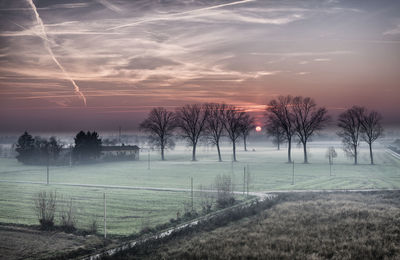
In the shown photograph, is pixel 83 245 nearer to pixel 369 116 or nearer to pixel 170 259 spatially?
pixel 170 259

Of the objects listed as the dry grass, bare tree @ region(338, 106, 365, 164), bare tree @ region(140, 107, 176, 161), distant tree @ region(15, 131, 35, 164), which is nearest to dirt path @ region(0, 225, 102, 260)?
the dry grass

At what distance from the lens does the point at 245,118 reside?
331ft

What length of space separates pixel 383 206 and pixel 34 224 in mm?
26929

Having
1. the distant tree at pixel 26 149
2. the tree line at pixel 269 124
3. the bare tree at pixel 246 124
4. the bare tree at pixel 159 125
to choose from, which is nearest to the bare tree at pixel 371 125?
the tree line at pixel 269 124

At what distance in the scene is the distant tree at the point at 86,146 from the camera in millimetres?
86438

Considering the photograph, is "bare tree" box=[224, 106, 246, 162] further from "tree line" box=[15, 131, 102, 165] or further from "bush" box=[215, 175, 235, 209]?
"bush" box=[215, 175, 235, 209]

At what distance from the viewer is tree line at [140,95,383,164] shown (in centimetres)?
8488

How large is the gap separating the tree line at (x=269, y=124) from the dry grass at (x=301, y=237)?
181 feet

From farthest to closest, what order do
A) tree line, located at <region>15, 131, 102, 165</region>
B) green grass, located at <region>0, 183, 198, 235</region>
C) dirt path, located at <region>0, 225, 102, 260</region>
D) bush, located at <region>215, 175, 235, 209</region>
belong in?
1. tree line, located at <region>15, 131, 102, 165</region>
2. bush, located at <region>215, 175, 235, 209</region>
3. green grass, located at <region>0, 183, 198, 235</region>
4. dirt path, located at <region>0, 225, 102, 260</region>

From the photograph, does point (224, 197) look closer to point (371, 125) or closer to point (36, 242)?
point (36, 242)

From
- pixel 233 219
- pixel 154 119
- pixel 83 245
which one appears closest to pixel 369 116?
pixel 154 119

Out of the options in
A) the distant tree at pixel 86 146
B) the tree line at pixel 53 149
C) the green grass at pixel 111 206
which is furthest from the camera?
the distant tree at pixel 86 146

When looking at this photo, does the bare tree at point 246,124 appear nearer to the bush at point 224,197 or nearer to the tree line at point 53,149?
the tree line at point 53,149

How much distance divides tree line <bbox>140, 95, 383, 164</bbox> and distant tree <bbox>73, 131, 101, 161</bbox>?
18.2m
